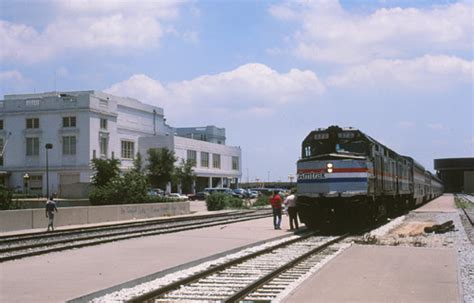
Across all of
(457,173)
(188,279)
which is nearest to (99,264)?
(188,279)

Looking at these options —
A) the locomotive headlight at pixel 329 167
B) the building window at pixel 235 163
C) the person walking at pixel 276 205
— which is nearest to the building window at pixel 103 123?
the building window at pixel 235 163

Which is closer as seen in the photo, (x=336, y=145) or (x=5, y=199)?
(x=336, y=145)

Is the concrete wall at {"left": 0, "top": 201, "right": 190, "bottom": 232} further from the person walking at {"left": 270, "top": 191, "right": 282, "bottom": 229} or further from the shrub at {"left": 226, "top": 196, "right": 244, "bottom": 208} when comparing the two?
the person walking at {"left": 270, "top": 191, "right": 282, "bottom": 229}

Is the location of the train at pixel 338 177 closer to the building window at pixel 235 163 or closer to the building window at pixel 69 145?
the building window at pixel 69 145

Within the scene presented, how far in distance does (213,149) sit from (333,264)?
90084mm

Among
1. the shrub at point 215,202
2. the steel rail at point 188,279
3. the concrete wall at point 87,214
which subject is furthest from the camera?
the shrub at point 215,202

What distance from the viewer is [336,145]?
2256cm

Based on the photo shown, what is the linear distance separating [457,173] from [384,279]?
161m

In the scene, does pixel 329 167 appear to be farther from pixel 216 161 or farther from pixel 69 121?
pixel 216 161

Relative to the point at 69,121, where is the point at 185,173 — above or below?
below

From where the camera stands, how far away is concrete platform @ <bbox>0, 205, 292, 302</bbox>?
10.2 meters

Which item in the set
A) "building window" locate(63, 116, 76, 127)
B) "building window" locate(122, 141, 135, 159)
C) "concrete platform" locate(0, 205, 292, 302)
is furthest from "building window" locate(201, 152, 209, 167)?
"concrete platform" locate(0, 205, 292, 302)

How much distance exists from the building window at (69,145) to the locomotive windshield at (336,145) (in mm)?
55815

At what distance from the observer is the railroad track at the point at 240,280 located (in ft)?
31.9
